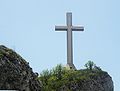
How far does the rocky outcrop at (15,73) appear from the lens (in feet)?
102

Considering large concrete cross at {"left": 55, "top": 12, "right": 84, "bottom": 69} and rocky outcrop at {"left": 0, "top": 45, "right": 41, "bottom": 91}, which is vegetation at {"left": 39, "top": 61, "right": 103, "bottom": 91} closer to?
large concrete cross at {"left": 55, "top": 12, "right": 84, "bottom": 69}

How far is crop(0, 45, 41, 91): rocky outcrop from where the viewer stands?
31.2 metres

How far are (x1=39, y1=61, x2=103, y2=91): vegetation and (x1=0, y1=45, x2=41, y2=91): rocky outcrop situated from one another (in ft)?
31.4

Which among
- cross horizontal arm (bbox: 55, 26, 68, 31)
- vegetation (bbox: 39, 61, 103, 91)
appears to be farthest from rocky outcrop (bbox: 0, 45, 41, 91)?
cross horizontal arm (bbox: 55, 26, 68, 31)

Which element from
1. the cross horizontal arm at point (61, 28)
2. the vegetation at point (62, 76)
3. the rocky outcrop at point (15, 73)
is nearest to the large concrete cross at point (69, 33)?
the cross horizontal arm at point (61, 28)

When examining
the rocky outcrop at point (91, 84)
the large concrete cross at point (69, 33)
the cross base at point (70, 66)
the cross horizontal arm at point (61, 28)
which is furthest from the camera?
the cross horizontal arm at point (61, 28)

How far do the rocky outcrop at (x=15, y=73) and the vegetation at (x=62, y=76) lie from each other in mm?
9562

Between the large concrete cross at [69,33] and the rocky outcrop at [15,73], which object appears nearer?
the rocky outcrop at [15,73]

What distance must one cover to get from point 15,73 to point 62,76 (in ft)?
46.1

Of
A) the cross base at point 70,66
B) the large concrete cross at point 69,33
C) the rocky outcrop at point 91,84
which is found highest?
the large concrete cross at point 69,33

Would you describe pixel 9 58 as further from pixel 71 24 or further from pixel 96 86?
pixel 71 24

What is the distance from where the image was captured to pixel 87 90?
43.4 m

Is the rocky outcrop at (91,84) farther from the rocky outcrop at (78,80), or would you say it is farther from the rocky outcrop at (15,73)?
the rocky outcrop at (15,73)

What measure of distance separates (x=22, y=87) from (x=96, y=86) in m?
13.3
